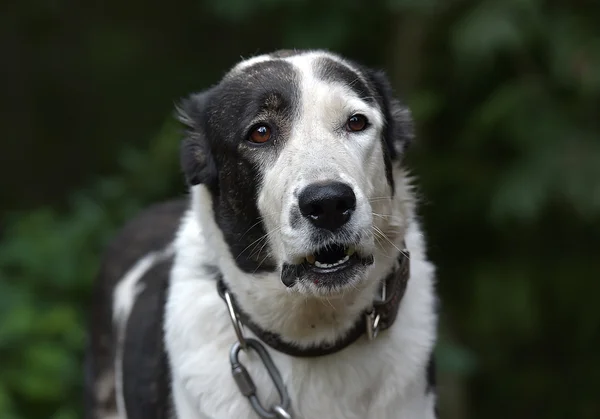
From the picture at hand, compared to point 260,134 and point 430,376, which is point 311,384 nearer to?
point 430,376

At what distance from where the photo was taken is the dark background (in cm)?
504

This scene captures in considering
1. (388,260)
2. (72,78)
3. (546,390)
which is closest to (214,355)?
(388,260)

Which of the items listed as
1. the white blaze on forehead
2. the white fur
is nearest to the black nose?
the white fur

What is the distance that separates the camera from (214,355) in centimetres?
322

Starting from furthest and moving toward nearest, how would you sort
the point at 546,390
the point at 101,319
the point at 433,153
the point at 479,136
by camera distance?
1. the point at 546,390
2. the point at 433,153
3. the point at 479,136
4. the point at 101,319

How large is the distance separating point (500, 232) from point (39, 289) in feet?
9.29

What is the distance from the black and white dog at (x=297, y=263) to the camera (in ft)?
9.53

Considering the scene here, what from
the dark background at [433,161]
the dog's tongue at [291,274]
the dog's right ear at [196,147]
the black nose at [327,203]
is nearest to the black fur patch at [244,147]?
the dog's right ear at [196,147]

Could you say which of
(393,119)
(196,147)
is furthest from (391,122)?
(196,147)

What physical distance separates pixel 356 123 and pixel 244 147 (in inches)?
14.9

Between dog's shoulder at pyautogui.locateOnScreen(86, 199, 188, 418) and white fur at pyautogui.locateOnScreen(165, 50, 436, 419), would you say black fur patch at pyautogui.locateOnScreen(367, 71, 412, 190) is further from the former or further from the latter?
dog's shoulder at pyautogui.locateOnScreen(86, 199, 188, 418)

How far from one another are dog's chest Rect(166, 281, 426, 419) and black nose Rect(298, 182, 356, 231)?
1.93ft

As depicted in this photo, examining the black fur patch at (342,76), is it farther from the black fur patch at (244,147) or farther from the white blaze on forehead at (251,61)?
the white blaze on forehead at (251,61)

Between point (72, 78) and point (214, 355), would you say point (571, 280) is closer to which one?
point (214, 355)
